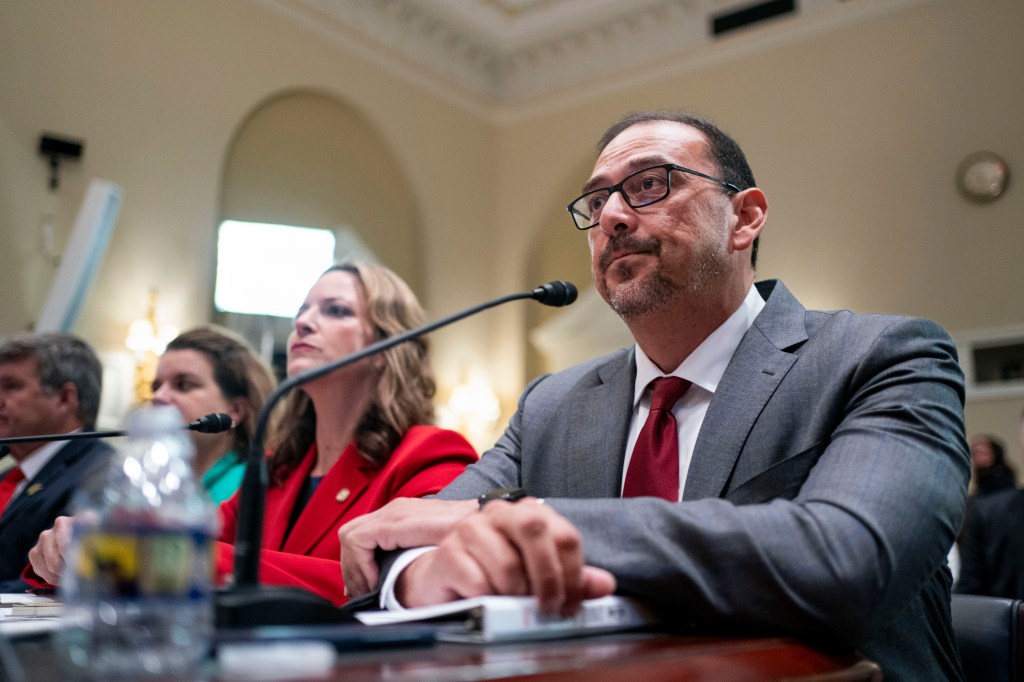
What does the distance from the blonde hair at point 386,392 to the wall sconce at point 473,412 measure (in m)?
5.27

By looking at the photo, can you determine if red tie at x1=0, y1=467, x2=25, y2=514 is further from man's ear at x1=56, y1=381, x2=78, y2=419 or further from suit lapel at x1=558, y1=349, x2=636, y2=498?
suit lapel at x1=558, y1=349, x2=636, y2=498

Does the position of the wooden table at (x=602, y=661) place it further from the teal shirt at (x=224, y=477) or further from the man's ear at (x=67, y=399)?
the man's ear at (x=67, y=399)

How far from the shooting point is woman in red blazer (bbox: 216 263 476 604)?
7.39 feet

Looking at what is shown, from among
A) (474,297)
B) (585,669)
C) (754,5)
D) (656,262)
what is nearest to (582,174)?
(474,297)

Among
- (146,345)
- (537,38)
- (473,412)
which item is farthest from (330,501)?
(537,38)

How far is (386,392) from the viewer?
2539 mm

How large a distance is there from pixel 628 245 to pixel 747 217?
0.28 metres

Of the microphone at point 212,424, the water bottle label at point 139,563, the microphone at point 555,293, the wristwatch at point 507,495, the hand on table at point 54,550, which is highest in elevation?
the microphone at point 555,293

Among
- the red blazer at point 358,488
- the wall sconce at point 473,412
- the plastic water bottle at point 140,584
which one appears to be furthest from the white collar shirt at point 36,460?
the wall sconce at point 473,412

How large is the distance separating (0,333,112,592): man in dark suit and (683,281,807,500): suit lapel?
2.01m

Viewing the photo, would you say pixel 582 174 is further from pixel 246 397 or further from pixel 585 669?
pixel 585 669

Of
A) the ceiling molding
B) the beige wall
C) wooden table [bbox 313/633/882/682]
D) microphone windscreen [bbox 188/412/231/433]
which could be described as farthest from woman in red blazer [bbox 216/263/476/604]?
the ceiling molding

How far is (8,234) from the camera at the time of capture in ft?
17.8

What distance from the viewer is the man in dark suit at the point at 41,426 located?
266 centimetres
